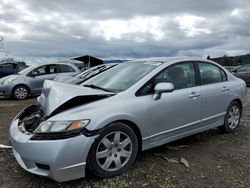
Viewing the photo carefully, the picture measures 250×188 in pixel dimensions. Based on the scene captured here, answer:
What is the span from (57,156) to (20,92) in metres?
9.07

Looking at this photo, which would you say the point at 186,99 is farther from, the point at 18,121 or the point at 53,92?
the point at 18,121

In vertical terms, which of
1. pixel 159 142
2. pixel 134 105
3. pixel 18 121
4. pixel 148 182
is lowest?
pixel 148 182

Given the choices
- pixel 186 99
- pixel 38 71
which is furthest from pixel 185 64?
pixel 38 71

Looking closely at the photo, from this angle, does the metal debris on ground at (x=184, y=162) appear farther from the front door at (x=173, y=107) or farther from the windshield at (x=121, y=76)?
the windshield at (x=121, y=76)

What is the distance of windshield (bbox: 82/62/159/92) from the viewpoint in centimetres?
427

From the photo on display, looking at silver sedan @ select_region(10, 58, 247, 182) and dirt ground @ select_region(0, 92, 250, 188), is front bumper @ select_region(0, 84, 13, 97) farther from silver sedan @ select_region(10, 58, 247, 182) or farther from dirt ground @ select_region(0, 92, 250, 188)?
silver sedan @ select_region(10, 58, 247, 182)

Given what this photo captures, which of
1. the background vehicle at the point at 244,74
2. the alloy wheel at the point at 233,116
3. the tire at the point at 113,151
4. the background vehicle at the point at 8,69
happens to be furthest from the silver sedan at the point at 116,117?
the background vehicle at the point at 244,74

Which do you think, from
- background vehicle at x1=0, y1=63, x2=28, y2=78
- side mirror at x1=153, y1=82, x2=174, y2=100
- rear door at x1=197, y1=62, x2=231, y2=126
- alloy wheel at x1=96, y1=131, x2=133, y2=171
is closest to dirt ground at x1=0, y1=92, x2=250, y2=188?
alloy wheel at x1=96, y1=131, x2=133, y2=171

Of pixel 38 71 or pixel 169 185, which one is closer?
pixel 169 185

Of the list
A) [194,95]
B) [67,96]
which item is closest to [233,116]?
[194,95]

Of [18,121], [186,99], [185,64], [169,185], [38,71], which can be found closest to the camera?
[169,185]

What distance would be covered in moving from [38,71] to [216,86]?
8427 mm

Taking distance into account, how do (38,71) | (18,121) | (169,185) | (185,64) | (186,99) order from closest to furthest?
(169,185), (18,121), (186,99), (185,64), (38,71)

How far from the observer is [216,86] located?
523 cm
